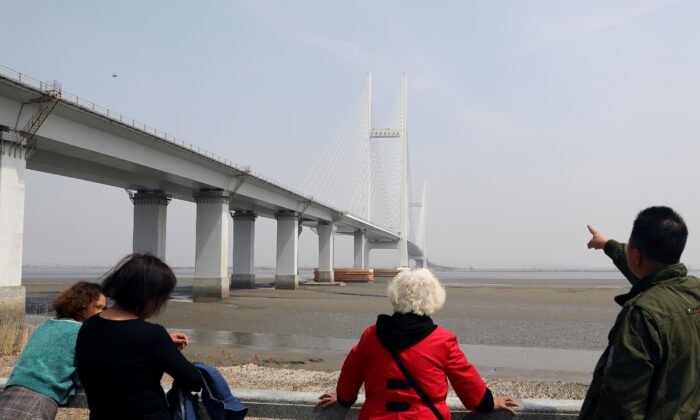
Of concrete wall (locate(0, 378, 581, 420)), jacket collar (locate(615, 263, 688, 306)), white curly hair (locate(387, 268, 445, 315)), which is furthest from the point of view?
concrete wall (locate(0, 378, 581, 420))

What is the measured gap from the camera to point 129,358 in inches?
92.0

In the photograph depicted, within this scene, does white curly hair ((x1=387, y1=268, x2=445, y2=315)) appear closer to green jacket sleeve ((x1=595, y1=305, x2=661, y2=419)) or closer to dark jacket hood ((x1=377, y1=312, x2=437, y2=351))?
dark jacket hood ((x1=377, y1=312, x2=437, y2=351))

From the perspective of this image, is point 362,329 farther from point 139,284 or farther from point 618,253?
point 139,284

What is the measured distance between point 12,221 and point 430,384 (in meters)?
18.1

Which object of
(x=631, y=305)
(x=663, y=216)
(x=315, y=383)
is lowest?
(x=315, y=383)

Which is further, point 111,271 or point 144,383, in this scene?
point 111,271

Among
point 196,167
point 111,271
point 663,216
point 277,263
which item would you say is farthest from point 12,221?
point 277,263

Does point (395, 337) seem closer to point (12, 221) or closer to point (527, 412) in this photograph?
point (527, 412)

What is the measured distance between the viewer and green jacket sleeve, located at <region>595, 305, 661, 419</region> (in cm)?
203

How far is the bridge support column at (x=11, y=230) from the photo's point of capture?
16594 millimetres

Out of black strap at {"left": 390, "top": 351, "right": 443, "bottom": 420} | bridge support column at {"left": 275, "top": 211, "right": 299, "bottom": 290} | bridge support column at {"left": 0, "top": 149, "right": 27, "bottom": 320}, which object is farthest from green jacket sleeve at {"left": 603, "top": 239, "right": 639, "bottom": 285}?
bridge support column at {"left": 275, "top": 211, "right": 299, "bottom": 290}

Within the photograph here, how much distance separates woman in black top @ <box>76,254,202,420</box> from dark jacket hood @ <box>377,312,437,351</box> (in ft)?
2.72

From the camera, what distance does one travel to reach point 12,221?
56.6ft

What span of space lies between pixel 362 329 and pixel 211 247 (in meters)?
16.9
